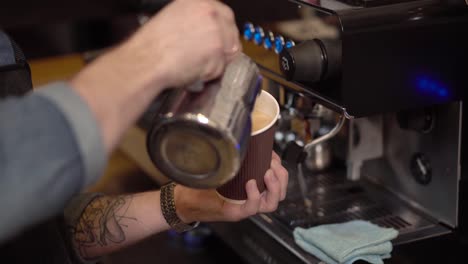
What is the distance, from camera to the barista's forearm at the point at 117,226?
3.43 ft

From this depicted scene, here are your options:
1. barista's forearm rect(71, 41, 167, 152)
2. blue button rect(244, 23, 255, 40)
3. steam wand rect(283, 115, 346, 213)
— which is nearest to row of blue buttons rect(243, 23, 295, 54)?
blue button rect(244, 23, 255, 40)

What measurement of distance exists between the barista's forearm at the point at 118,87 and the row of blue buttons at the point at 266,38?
434 mm

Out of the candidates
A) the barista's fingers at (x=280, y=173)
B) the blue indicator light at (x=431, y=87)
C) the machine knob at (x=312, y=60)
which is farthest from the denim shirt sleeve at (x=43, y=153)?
the blue indicator light at (x=431, y=87)

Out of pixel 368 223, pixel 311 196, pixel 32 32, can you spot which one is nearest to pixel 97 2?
pixel 32 32

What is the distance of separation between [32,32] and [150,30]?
2.16 m

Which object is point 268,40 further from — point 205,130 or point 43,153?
point 43,153

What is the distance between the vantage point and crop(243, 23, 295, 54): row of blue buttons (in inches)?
42.7

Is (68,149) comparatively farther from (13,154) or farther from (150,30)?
(150,30)

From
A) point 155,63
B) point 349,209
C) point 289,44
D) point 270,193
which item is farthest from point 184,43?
point 349,209

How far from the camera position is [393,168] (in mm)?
1274

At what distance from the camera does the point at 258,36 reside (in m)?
1.18

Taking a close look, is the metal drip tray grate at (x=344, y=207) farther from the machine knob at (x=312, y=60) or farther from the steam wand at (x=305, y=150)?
the machine knob at (x=312, y=60)

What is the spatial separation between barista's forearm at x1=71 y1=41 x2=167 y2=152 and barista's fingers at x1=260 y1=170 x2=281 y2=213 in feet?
0.88

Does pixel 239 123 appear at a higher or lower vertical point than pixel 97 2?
higher
